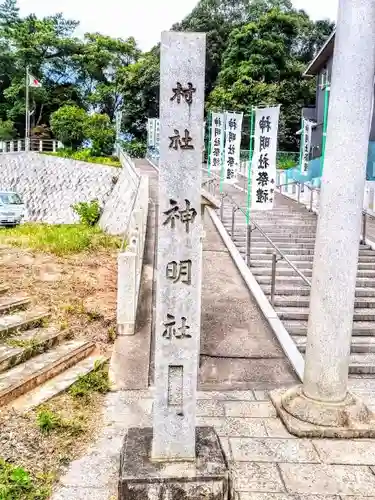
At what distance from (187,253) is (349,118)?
2.19m

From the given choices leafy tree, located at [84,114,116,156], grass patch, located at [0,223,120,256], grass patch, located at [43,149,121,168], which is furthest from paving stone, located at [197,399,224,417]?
leafy tree, located at [84,114,116,156]

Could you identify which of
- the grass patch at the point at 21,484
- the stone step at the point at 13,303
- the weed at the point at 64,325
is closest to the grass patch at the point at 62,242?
the stone step at the point at 13,303

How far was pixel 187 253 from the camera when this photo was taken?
12.3 feet

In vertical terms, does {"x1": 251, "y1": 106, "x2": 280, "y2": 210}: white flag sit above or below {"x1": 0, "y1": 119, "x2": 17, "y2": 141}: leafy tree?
below

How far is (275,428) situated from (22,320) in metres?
3.75

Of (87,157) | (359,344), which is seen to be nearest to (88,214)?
(87,157)

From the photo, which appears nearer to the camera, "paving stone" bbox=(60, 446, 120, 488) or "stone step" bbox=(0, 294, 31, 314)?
"paving stone" bbox=(60, 446, 120, 488)

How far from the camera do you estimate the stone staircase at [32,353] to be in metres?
5.34

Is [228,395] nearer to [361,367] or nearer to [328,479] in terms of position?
[328,479]

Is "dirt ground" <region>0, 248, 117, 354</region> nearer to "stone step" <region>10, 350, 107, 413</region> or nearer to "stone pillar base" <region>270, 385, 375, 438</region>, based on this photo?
"stone step" <region>10, 350, 107, 413</region>

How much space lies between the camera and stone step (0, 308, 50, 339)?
6.50 meters

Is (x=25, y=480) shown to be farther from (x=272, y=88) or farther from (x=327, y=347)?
(x=272, y=88)

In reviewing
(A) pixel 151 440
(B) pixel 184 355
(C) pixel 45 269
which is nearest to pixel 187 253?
(B) pixel 184 355

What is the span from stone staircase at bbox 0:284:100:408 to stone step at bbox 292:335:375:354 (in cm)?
302
